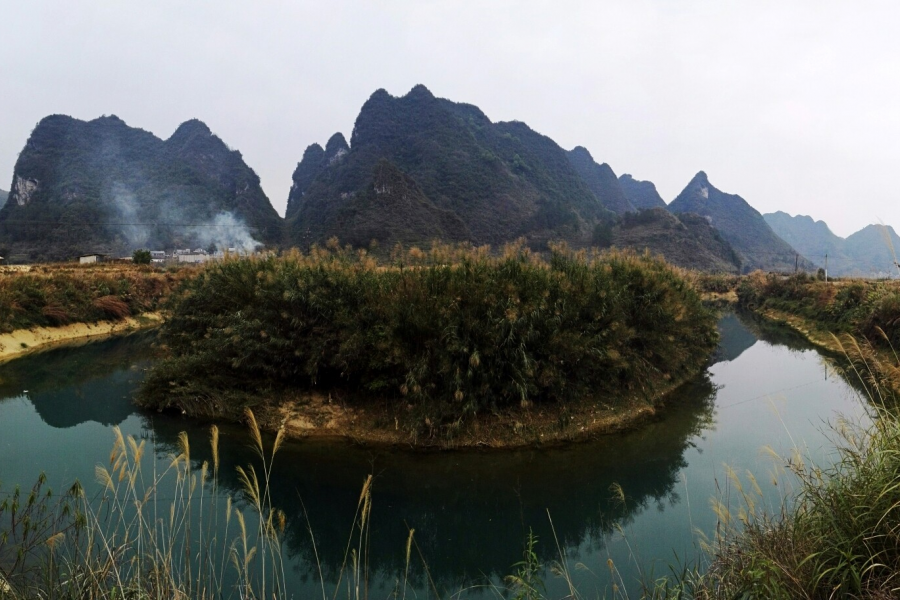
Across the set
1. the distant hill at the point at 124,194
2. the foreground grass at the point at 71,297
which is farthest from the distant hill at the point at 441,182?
the foreground grass at the point at 71,297

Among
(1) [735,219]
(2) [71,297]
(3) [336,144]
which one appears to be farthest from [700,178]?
(2) [71,297]

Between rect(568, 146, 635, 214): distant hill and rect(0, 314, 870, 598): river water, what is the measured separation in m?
139

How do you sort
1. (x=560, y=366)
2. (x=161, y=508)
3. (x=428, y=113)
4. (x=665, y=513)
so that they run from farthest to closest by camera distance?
(x=428, y=113), (x=560, y=366), (x=665, y=513), (x=161, y=508)

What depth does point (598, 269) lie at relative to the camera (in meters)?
12.3

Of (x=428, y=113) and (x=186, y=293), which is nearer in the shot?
(x=186, y=293)

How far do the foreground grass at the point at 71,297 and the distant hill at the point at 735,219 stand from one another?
377 feet

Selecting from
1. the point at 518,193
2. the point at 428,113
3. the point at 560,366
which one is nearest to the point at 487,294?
the point at 560,366

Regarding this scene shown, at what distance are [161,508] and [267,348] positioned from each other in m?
4.11

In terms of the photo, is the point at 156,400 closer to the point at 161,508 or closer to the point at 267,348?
the point at 267,348

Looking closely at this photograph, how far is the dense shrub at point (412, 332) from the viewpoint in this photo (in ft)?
29.9

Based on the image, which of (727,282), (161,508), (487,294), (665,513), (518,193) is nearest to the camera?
(161,508)

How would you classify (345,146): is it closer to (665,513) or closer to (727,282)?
(727,282)

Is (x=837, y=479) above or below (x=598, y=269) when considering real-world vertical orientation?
below

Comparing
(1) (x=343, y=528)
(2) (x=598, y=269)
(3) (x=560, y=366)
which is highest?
(2) (x=598, y=269)
